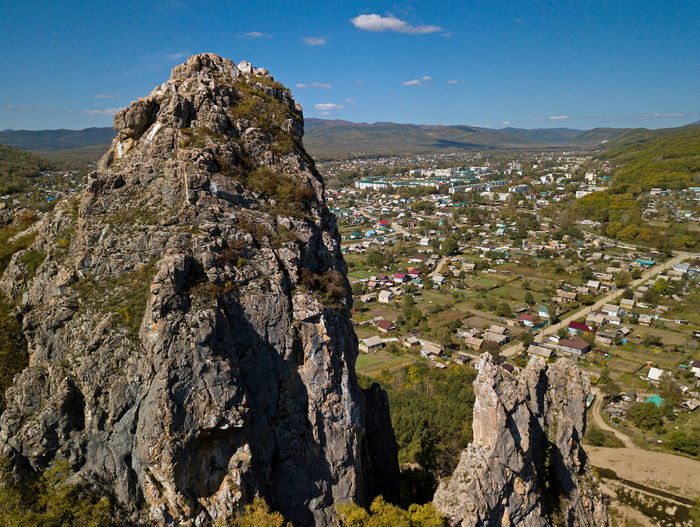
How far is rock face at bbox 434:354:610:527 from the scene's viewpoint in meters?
16.5

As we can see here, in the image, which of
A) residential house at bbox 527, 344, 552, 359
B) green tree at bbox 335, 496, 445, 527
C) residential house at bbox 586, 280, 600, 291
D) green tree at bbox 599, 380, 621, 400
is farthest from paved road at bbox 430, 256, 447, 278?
green tree at bbox 335, 496, 445, 527

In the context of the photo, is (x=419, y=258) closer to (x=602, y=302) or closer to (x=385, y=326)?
(x=385, y=326)

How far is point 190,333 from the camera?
41.6 ft

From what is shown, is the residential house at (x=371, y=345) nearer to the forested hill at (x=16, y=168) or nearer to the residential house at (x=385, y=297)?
the residential house at (x=385, y=297)

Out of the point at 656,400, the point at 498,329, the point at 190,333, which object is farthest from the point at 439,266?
the point at 190,333

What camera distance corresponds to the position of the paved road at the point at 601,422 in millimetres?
36003

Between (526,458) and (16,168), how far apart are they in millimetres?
123021

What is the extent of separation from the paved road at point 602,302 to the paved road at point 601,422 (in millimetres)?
10797

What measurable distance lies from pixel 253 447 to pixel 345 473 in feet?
12.4

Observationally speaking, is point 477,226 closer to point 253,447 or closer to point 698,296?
point 698,296

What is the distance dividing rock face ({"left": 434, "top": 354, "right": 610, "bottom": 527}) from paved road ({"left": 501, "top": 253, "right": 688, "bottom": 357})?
3154 centimetres

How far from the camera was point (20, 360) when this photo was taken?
52.9 ft

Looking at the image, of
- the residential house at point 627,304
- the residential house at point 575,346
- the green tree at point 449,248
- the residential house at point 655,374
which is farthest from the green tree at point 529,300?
the green tree at point 449,248

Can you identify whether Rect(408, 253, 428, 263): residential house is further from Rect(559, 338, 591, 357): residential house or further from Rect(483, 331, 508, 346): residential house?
Rect(559, 338, 591, 357): residential house
